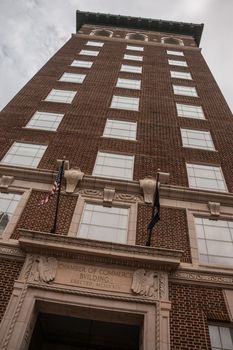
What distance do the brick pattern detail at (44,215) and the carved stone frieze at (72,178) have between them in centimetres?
43

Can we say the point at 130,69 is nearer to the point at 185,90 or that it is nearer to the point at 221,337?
the point at 185,90

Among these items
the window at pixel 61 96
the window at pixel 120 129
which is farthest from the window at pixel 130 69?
the window at pixel 120 129

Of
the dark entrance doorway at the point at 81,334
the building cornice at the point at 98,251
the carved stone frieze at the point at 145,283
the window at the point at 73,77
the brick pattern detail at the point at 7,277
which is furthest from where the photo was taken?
the window at the point at 73,77

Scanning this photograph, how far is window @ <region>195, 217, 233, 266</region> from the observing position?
1242 centimetres

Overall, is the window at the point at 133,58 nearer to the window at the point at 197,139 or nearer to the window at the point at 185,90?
the window at the point at 185,90

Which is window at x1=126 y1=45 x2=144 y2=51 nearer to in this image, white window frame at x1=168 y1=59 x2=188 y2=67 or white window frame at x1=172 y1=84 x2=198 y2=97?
white window frame at x1=168 y1=59 x2=188 y2=67

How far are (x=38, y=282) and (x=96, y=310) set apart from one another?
1951mm

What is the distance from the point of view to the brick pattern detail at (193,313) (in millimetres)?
9766

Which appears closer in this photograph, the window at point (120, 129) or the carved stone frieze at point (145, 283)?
the carved stone frieze at point (145, 283)

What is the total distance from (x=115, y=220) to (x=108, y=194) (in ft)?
4.15

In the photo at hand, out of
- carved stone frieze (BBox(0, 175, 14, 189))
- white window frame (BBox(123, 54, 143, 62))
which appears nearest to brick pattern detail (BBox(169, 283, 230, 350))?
carved stone frieze (BBox(0, 175, 14, 189))

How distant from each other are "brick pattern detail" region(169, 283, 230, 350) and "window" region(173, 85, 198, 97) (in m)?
17.0

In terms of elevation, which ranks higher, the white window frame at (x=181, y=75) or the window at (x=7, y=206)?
the white window frame at (x=181, y=75)

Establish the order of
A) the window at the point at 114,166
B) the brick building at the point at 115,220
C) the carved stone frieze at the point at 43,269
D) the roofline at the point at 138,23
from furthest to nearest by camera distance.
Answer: the roofline at the point at 138,23, the window at the point at 114,166, the carved stone frieze at the point at 43,269, the brick building at the point at 115,220
